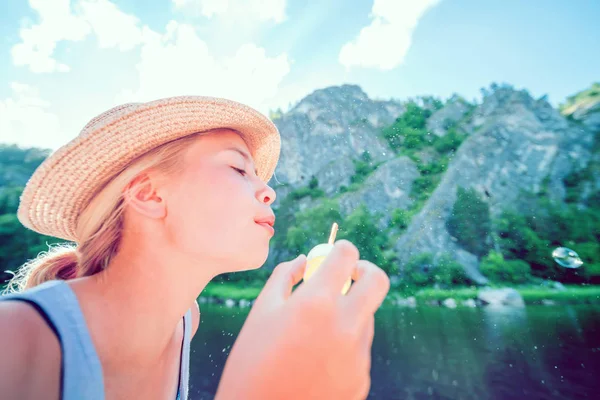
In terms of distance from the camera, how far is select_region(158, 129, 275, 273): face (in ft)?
3.42

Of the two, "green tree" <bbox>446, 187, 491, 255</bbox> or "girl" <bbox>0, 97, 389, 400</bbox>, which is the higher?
"girl" <bbox>0, 97, 389, 400</bbox>

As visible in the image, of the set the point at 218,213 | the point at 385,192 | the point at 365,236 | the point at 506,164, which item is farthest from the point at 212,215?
the point at 385,192

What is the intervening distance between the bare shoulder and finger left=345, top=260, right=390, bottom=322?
792mm

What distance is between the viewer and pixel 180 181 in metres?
1.16

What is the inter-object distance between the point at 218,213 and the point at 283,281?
50cm

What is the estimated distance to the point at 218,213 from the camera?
105 cm

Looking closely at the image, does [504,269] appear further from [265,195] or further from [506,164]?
[265,195]

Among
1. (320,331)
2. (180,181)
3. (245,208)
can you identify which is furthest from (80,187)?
(320,331)

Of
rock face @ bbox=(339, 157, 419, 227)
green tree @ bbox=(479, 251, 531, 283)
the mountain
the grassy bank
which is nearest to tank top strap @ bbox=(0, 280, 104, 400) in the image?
the grassy bank

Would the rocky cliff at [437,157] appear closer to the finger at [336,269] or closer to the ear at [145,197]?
the ear at [145,197]

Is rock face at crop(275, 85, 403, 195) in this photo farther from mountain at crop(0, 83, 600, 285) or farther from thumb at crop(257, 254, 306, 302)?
thumb at crop(257, 254, 306, 302)

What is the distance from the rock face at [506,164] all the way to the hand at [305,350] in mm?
28329

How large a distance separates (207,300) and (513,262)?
24.0 metres

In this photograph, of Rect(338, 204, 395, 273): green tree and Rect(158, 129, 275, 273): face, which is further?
Rect(338, 204, 395, 273): green tree
